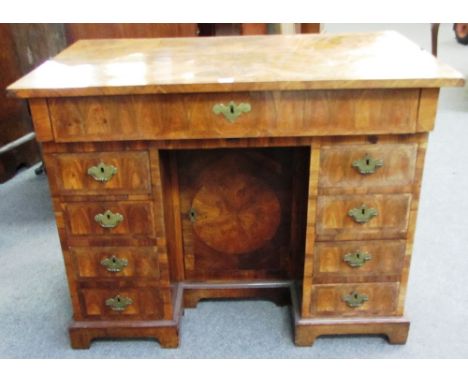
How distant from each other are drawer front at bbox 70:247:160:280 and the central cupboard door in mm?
223

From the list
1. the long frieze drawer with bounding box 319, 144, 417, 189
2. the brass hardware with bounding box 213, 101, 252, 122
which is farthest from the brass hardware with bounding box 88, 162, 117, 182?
the long frieze drawer with bounding box 319, 144, 417, 189

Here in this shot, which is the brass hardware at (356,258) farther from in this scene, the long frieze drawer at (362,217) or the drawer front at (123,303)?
the drawer front at (123,303)

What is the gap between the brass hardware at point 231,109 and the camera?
4.16ft

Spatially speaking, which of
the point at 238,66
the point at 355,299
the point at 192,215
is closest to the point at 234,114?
the point at 238,66

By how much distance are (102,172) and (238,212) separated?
0.49 metres

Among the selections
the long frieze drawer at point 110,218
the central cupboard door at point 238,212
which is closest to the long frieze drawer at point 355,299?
the central cupboard door at point 238,212

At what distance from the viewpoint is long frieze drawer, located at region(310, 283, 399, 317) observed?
1.53m

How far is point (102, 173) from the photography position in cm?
138

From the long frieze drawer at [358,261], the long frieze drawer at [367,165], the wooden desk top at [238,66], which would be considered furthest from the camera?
the long frieze drawer at [358,261]

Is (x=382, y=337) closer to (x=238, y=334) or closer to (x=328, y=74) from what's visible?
(x=238, y=334)

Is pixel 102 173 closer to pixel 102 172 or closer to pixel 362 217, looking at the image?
pixel 102 172

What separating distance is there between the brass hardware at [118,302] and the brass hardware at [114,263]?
101 millimetres

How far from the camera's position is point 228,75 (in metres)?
1.28

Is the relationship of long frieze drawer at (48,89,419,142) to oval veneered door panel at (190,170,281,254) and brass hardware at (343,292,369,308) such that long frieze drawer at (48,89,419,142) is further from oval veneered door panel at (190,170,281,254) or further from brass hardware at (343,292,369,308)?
brass hardware at (343,292,369,308)
